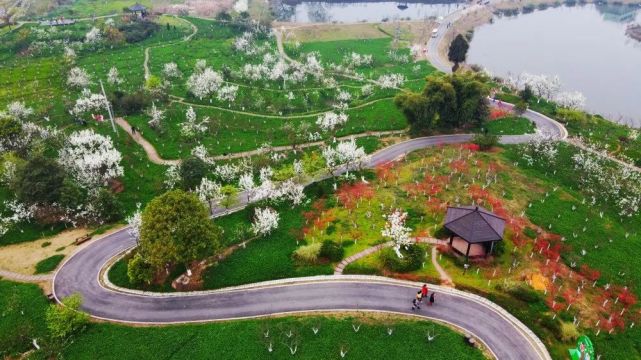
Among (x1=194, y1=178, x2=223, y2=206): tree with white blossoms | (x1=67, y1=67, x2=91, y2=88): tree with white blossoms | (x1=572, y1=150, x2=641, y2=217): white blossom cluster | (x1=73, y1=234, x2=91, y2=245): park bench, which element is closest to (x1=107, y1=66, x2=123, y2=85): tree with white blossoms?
(x1=67, y1=67, x2=91, y2=88): tree with white blossoms

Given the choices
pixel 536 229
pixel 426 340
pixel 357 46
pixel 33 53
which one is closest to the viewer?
pixel 426 340

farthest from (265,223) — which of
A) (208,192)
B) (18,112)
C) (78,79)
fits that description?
(78,79)

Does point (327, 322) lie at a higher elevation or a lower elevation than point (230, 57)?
lower

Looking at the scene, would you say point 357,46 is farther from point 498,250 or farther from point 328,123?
point 498,250

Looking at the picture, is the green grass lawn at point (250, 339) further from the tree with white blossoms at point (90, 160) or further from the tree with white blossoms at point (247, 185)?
the tree with white blossoms at point (90, 160)

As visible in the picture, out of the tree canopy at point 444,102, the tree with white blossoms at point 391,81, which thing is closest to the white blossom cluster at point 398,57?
the tree with white blossoms at point 391,81

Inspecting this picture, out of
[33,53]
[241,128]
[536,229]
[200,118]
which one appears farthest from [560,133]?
[33,53]

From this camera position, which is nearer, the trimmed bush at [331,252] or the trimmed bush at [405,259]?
the trimmed bush at [405,259]
